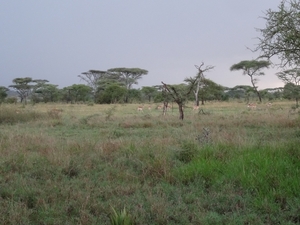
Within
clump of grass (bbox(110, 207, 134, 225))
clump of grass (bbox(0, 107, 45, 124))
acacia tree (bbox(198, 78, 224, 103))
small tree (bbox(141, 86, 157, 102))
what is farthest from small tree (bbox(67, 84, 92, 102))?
clump of grass (bbox(110, 207, 134, 225))

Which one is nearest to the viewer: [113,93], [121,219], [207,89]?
[121,219]

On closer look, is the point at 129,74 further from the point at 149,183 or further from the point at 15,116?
the point at 149,183

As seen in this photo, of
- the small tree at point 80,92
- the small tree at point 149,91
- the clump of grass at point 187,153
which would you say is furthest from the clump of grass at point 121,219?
the small tree at point 149,91

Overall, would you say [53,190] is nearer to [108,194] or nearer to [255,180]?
[108,194]

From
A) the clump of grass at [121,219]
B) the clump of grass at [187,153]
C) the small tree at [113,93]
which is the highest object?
the small tree at [113,93]

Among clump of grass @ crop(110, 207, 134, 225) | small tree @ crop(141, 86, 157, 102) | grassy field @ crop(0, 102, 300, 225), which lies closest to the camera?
clump of grass @ crop(110, 207, 134, 225)

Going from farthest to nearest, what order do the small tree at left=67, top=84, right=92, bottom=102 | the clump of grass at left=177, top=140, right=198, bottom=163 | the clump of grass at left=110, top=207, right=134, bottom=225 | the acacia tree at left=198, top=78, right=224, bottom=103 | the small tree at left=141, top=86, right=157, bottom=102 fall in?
the small tree at left=141, top=86, right=157, bottom=102, the small tree at left=67, top=84, right=92, bottom=102, the acacia tree at left=198, top=78, right=224, bottom=103, the clump of grass at left=177, top=140, right=198, bottom=163, the clump of grass at left=110, top=207, right=134, bottom=225

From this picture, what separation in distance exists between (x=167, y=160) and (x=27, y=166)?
2.38m

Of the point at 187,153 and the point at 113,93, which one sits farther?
the point at 113,93

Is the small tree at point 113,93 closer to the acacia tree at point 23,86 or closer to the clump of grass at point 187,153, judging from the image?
the acacia tree at point 23,86

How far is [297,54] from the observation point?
9.75 meters

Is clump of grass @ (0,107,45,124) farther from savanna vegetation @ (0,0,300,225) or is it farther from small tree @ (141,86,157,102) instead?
small tree @ (141,86,157,102)

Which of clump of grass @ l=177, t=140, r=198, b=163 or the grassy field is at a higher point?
clump of grass @ l=177, t=140, r=198, b=163

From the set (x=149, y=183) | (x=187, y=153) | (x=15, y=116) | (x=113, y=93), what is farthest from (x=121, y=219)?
(x=113, y=93)
